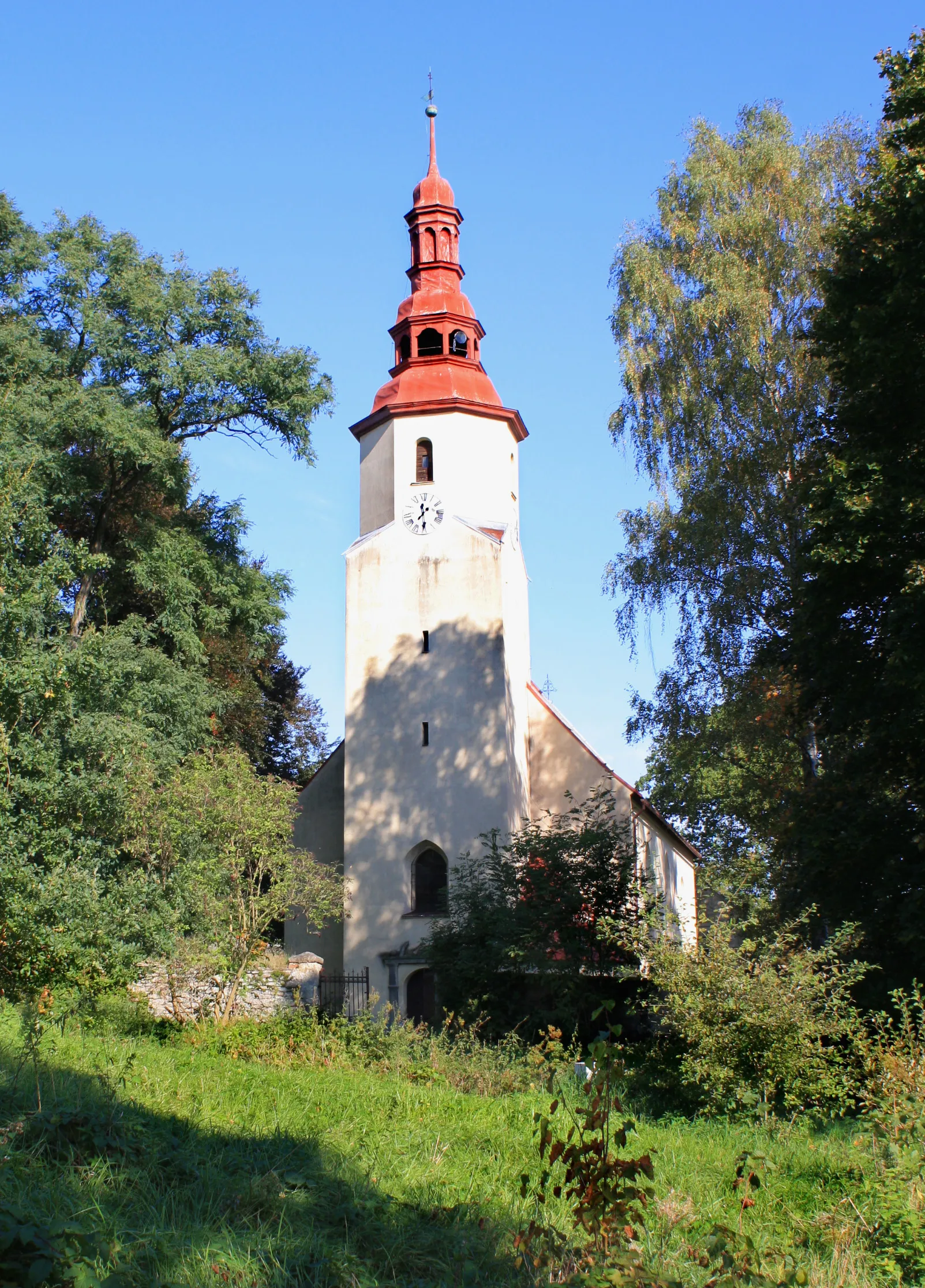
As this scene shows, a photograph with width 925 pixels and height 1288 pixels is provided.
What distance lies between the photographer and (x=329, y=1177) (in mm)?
7156

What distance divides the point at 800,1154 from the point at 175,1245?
561 cm

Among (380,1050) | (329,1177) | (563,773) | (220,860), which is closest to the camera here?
(329,1177)

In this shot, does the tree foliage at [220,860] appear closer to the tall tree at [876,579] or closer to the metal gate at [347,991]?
the metal gate at [347,991]

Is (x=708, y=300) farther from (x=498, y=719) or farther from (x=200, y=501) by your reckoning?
(x=200, y=501)

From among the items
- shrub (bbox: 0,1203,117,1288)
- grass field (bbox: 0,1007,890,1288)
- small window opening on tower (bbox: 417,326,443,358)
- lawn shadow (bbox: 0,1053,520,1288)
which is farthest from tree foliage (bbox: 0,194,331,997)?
shrub (bbox: 0,1203,117,1288)

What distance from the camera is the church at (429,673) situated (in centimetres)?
2212

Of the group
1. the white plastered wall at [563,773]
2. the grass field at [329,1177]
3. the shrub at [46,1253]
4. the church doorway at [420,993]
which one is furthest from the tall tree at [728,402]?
the shrub at [46,1253]

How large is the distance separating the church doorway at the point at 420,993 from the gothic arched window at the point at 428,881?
120cm

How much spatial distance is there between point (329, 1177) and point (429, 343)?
71.0 ft

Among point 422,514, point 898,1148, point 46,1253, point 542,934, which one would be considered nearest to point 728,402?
point 422,514

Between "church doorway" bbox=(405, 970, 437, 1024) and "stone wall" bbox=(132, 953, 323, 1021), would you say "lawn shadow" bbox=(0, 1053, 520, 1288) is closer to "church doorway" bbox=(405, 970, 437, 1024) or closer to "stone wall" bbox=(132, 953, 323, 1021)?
"stone wall" bbox=(132, 953, 323, 1021)

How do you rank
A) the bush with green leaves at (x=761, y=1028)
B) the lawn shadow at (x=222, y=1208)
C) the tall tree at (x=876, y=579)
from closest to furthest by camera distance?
the lawn shadow at (x=222, y=1208) → the bush with green leaves at (x=761, y=1028) → the tall tree at (x=876, y=579)

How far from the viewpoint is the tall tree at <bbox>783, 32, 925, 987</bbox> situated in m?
13.1

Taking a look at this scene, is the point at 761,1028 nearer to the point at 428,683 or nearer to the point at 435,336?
the point at 428,683
